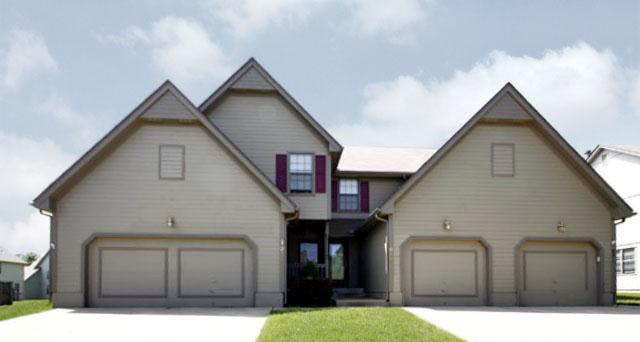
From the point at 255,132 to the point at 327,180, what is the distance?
3.14 metres

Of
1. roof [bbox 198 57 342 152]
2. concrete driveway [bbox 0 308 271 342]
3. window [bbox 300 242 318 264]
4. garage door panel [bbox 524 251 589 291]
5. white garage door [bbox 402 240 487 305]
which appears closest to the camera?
concrete driveway [bbox 0 308 271 342]

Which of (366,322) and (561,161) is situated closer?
(366,322)

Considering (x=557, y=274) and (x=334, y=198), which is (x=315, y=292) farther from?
(x=557, y=274)

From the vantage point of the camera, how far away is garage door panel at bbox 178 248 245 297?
19.4 meters

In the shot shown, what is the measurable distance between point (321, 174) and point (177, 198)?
5.49m

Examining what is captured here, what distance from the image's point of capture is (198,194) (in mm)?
19438

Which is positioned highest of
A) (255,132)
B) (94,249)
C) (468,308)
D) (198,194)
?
(255,132)

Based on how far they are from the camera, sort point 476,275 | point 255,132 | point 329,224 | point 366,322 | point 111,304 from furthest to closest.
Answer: point 329,224 → point 255,132 → point 476,275 → point 111,304 → point 366,322

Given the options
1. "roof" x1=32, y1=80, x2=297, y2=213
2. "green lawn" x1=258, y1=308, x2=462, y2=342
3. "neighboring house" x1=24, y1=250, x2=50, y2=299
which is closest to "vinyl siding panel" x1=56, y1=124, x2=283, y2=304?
"roof" x1=32, y1=80, x2=297, y2=213

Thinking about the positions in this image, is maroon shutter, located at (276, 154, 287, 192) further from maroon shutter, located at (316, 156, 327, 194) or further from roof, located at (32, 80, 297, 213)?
roof, located at (32, 80, 297, 213)

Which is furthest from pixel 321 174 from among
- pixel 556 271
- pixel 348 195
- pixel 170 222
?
pixel 556 271

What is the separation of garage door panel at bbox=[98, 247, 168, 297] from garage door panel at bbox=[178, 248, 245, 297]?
1.90ft

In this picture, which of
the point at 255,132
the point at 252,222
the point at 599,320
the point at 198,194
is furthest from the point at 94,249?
the point at 599,320

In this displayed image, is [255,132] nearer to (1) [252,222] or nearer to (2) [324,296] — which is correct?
(1) [252,222]
